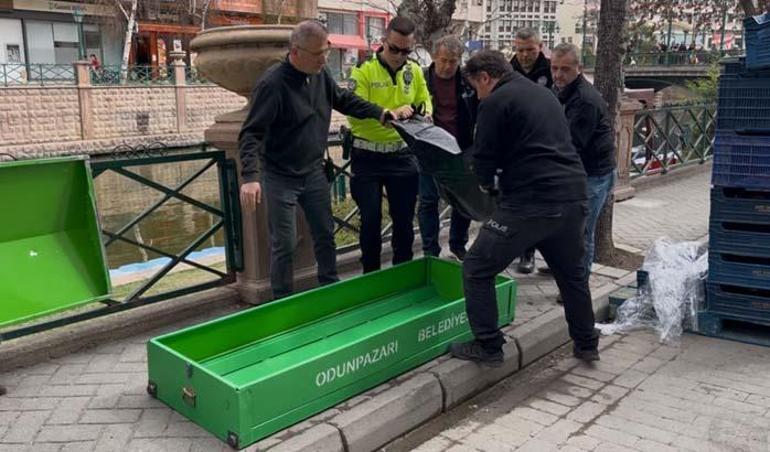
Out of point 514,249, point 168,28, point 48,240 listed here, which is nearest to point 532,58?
point 514,249

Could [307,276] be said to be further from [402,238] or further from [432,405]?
[432,405]

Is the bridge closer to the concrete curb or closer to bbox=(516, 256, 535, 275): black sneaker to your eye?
bbox=(516, 256, 535, 275): black sneaker

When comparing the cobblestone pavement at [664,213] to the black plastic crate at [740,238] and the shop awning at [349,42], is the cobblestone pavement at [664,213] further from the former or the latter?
the shop awning at [349,42]

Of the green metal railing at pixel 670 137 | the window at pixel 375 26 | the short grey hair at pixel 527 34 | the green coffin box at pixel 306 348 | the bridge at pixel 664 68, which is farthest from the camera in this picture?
the bridge at pixel 664 68

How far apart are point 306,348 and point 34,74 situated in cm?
3012

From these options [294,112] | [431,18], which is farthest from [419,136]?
[431,18]

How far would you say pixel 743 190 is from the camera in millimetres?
4793

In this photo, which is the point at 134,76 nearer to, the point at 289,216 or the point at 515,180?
Result: the point at 289,216

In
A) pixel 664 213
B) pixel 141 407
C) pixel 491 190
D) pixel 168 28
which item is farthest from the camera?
pixel 168 28

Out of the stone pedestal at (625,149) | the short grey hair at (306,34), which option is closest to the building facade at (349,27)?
the stone pedestal at (625,149)

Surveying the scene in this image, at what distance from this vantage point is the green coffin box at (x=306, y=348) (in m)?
3.24

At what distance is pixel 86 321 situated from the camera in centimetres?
453

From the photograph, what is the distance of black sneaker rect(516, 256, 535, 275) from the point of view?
6.09 meters

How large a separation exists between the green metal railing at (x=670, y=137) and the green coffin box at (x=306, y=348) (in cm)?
718
